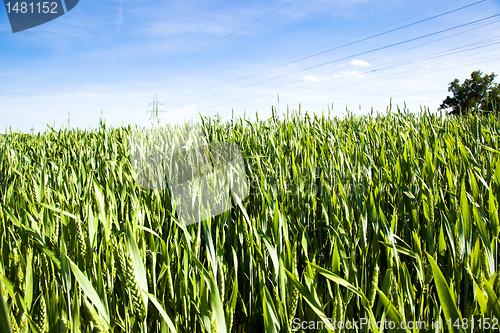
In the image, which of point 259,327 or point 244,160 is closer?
point 259,327

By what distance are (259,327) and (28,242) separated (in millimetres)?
781

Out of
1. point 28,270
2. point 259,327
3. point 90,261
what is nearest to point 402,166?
point 259,327

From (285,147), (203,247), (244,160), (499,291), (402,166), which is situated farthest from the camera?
(285,147)

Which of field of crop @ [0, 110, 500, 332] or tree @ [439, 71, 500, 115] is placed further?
tree @ [439, 71, 500, 115]

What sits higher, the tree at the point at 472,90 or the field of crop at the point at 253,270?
the tree at the point at 472,90

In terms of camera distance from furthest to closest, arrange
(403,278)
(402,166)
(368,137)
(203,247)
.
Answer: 1. (368,137)
2. (402,166)
3. (203,247)
4. (403,278)

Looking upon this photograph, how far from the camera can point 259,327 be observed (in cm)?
85

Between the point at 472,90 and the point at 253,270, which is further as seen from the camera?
the point at 472,90

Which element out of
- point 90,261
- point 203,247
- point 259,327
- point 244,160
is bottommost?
point 259,327

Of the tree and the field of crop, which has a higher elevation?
the tree

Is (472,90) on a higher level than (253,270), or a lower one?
higher

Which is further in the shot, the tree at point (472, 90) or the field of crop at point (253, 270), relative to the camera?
the tree at point (472, 90)

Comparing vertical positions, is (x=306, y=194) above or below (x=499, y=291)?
above

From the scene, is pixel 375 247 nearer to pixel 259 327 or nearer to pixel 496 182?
pixel 259 327
